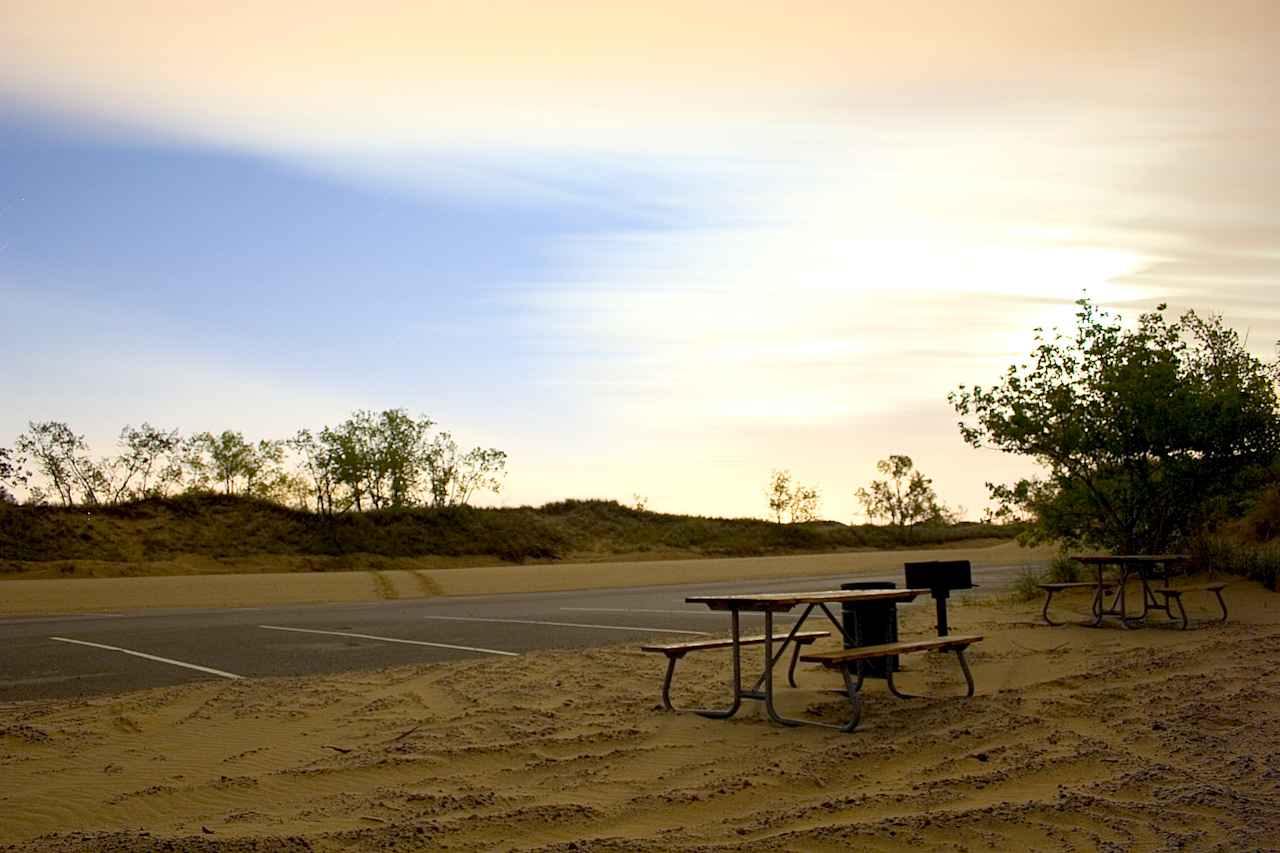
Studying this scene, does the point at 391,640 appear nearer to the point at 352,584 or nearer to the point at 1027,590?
the point at 1027,590

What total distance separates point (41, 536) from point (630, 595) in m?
22.9

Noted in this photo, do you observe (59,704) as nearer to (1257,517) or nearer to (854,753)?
(854,753)

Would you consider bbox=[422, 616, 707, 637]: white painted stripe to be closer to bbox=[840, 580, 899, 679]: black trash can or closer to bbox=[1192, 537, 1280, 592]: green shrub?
bbox=[840, 580, 899, 679]: black trash can

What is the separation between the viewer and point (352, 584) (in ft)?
103

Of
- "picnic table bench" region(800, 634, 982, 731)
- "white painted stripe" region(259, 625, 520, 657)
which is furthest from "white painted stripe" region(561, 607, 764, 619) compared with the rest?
"picnic table bench" region(800, 634, 982, 731)

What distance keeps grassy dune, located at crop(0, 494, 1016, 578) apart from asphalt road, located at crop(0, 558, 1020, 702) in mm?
Result: 16558

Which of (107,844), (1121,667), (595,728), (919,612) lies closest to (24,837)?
(107,844)

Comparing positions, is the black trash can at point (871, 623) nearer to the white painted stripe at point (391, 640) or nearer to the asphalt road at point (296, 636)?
the white painted stripe at point (391, 640)

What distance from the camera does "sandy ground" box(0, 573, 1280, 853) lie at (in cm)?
550

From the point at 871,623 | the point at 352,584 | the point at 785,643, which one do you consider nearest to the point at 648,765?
the point at 785,643

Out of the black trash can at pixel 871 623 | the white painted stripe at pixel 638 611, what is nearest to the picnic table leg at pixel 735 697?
the black trash can at pixel 871 623

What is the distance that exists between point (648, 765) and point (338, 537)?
40774 mm

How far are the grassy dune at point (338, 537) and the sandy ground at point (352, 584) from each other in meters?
6.57

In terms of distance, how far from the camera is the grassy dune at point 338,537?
38844 millimetres
